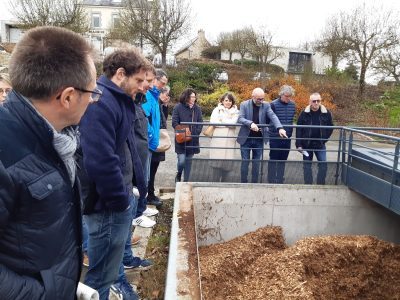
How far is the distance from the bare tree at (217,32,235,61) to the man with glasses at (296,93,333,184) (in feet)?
73.5

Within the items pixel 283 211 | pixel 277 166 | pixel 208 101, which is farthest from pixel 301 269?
pixel 208 101

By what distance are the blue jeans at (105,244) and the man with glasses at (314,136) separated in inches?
153

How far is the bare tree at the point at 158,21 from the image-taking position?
2017 centimetres

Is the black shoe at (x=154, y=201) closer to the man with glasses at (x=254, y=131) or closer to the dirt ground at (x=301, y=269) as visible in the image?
the dirt ground at (x=301, y=269)

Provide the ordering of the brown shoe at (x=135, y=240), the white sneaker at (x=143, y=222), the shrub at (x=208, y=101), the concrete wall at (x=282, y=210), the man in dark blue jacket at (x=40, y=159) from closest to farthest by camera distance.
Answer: the man in dark blue jacket at (x=40, y=159)
the brown shoe at (x=135, y=240)
the white sneaker at (x=143, y=222)
the concrete wall at (x=282, y=210)
the shrub at (x=208, y=101)

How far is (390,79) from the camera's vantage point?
20.8 m

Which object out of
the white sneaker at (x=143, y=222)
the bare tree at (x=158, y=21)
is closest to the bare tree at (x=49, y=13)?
the bare tree at (x=158, y=21)

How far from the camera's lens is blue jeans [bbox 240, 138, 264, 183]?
568 cm

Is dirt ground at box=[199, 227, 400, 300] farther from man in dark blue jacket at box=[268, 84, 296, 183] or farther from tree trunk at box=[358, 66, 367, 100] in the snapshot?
tree trunk at box=[358, 66, 367, 100]

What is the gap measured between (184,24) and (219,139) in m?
16.8

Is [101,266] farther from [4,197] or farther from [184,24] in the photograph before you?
[184,24]

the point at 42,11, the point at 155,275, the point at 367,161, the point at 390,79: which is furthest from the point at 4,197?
the point at 390,79

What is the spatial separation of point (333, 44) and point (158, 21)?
9631mm

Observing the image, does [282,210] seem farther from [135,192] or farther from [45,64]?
[45,64]
